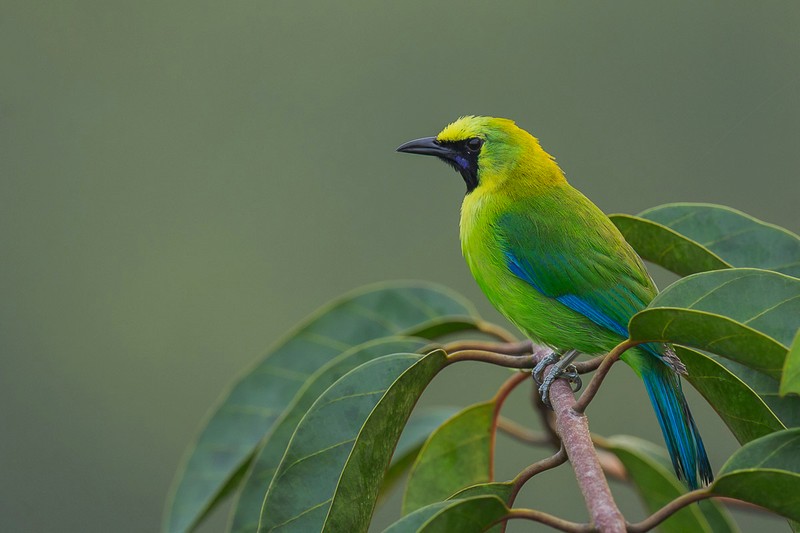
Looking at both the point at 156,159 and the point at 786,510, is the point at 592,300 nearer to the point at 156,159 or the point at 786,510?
the point at 786,510

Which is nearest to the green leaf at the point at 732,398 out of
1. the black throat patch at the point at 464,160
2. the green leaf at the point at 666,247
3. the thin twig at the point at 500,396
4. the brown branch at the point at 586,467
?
the brown branch at the point at 586,467

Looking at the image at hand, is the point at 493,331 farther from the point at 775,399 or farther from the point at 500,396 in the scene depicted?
the point at 775,399

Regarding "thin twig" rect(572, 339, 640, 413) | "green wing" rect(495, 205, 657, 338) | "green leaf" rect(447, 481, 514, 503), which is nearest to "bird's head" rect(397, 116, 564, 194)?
"green wing" rect(495, 205, 657, 338)

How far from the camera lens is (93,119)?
29.9ft

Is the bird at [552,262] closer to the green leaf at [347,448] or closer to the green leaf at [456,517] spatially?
the green leaf at [347,448]

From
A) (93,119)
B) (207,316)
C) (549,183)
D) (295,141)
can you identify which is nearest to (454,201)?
(295,141)

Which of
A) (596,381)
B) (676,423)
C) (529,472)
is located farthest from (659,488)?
(529,472)

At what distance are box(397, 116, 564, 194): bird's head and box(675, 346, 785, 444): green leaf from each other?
47.0 inches

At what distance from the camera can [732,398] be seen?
1.87m

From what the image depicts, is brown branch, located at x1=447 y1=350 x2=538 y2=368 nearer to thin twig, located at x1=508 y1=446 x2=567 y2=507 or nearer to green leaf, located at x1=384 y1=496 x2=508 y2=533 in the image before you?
thin twig, located at x1=508 y1=446 x2=567 y2=507

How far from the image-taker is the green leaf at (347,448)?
1802 mm

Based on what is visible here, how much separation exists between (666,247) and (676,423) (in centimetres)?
45

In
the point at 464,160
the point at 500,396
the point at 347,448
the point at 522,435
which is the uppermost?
the point at 464,160

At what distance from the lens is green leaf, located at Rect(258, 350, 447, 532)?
180cm
